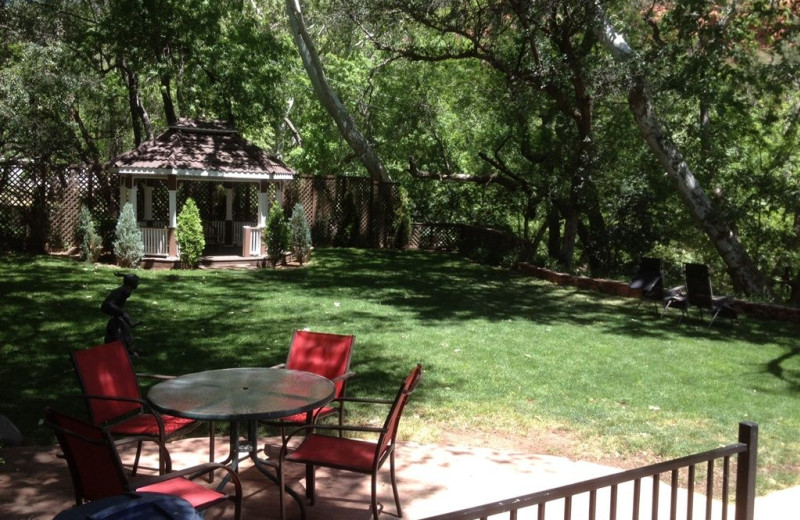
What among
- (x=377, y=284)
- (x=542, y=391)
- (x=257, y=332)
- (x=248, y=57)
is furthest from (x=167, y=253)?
(x=542, y=391)

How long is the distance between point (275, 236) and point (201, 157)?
292 cm

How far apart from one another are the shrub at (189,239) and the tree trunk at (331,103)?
784cm

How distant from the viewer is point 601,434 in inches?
273

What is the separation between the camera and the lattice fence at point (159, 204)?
63.9 ft

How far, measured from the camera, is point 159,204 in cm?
2322

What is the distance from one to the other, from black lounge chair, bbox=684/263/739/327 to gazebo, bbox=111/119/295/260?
10943 mm

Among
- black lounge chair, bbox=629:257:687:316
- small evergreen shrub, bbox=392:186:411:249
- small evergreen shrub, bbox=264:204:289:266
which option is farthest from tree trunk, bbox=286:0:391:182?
black lounge chair, bbox=629:257:687:316

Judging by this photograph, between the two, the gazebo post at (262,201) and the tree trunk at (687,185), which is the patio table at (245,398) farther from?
the gazebo post at (262,201)

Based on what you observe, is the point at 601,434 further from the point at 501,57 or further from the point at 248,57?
the point at 248,57

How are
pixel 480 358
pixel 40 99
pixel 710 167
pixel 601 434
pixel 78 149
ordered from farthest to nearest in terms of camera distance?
pixel 78 149
pixel 40 99
pixel 710 167
pixel 480 358
pixel 601 434

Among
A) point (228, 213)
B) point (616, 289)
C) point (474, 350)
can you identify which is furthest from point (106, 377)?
point (228, 213)

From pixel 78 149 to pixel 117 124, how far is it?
5.73m

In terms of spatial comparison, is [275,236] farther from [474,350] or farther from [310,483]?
[310,483]

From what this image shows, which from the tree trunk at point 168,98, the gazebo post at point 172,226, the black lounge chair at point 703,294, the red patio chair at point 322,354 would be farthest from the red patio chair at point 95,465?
the tree trunk at point 168,98
